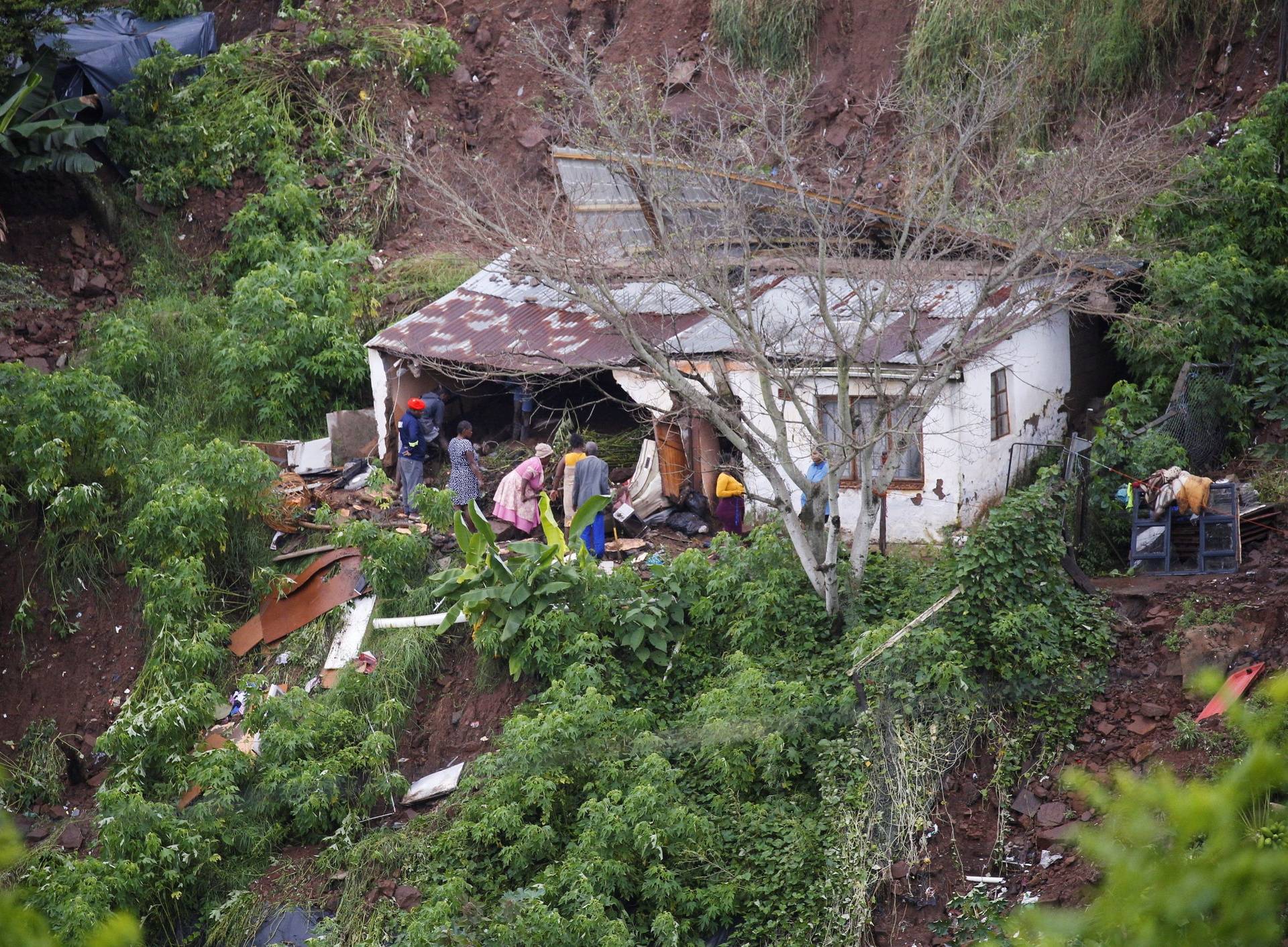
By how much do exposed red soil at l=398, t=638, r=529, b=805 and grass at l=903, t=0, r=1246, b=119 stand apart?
29.3 feet

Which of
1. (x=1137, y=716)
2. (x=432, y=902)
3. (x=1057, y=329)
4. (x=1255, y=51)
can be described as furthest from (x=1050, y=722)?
(x=1255, y=51)

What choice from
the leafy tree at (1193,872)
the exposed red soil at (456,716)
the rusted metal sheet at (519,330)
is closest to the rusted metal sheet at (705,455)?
the rusted metal sheet at (519,330)

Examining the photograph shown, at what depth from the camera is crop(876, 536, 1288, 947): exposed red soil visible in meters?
7.25

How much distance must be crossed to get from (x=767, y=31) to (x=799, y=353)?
848 cm

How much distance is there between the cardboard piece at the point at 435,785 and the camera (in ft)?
29.7

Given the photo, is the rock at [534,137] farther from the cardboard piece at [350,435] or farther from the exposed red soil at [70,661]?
the exposed red soil at [70,661]

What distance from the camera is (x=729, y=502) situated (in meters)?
11.1

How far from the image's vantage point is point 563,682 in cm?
899

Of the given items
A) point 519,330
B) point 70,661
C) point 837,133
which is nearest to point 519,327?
point 519,330

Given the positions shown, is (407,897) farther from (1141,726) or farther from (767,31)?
(767,31)

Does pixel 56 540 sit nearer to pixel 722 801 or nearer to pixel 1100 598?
pixel 722 801

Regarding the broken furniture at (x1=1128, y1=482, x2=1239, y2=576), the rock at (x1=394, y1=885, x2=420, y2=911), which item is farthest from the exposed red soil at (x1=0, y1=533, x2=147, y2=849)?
the broken furniture at (x1=1128, y1=482, x2=1239, y2=576)

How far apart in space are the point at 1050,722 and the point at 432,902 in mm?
4245

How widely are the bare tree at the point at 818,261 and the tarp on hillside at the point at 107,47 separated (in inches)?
263
